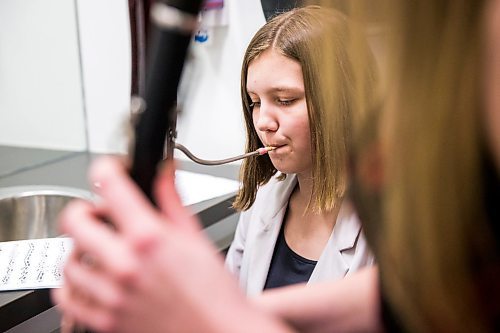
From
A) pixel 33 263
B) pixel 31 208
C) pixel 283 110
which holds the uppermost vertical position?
pixel 283 110

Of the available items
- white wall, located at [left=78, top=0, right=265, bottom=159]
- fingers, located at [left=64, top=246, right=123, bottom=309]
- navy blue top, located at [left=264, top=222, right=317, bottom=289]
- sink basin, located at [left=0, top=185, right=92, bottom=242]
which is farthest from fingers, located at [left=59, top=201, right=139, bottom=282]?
sink basin, located at [left=0, top=185, right=92, bottom=242]

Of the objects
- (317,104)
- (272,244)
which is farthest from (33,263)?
(317,104)

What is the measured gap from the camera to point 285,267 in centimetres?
106

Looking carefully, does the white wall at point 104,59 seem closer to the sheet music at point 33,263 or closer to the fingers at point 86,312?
the sheet music at point 33,263

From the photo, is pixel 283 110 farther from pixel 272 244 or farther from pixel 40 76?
pixel 40 76

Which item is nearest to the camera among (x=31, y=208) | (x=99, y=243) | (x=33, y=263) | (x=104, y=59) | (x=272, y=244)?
(x=99, y=243)

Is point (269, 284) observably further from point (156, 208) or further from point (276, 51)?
point (156, 208)

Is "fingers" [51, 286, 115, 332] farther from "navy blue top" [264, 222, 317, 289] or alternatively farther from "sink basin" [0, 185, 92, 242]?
"sink basin" [0, 185, 92, 242]

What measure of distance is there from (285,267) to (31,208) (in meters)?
0.71

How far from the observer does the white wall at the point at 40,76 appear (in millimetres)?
1670

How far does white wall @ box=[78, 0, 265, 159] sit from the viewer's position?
141 cm

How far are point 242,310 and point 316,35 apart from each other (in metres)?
0.72

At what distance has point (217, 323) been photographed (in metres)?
0.32

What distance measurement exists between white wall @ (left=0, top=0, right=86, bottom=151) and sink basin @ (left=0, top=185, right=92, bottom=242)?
1.15 ft
